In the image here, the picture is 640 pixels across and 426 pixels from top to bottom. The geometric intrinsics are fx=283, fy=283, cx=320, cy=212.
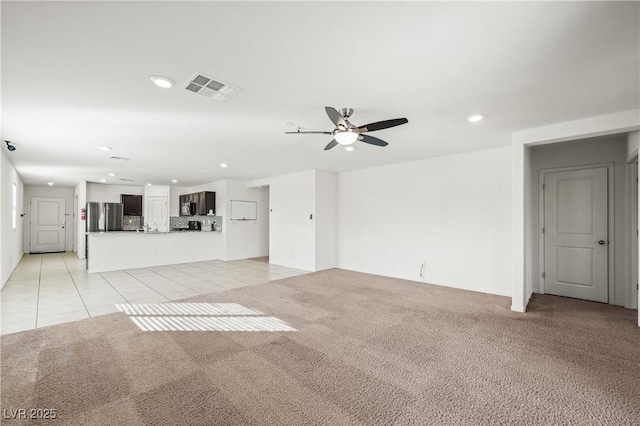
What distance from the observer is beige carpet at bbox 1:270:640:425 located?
1.93 metres

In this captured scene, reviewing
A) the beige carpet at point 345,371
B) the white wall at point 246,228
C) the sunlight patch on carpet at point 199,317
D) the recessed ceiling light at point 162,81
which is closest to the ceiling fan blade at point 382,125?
the recessed ceiling light at point 162,81

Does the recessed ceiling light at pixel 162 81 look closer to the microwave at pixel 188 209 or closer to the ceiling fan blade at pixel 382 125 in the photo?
the ceiling fan blade at pixel 382 125

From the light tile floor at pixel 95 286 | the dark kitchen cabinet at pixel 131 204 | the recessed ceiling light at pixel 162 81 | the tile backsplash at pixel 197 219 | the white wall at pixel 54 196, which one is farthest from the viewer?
the dark kitchen cabinet at pixel 131 204

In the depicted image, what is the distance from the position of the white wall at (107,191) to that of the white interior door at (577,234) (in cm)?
1231

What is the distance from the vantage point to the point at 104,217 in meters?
9.18

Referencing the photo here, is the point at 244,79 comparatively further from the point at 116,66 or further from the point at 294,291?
the point at 294,291

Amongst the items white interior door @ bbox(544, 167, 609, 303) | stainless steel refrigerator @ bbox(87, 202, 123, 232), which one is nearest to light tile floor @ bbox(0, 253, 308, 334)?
stainless steel refrigerator @ bbox(87, 202, 123, 232)

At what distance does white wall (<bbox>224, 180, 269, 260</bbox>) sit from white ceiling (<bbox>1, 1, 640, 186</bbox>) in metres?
4.80

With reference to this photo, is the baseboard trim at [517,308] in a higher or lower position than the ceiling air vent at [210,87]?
lower

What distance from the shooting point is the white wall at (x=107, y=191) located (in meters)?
9.72

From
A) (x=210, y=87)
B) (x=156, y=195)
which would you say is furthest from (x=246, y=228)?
(x=210, y=87)

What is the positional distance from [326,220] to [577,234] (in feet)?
15.9

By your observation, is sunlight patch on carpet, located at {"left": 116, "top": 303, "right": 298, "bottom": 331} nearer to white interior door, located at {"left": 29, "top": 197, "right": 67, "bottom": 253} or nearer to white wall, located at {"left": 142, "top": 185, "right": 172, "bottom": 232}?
white wall, located at {"left": 142, "top": 185, "right": 172, "bottom": 232}

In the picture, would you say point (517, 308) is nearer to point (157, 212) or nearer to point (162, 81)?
point (162, 81)
